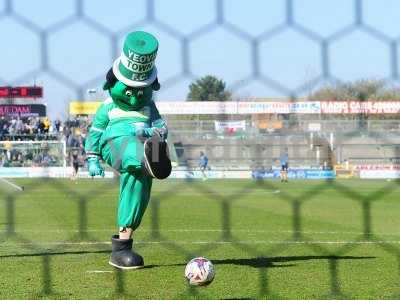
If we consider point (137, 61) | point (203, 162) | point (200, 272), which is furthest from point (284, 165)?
point (200, 272)

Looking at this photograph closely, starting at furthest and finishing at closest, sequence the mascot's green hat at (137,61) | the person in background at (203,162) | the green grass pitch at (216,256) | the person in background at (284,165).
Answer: the person in background at (284,165)
the person in background at (203,162)
the mascot's green hat at (137,61)
the green grass pitch at (216,256)

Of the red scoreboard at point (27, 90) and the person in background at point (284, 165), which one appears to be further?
the person in background at point (284, 165)

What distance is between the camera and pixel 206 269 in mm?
2916

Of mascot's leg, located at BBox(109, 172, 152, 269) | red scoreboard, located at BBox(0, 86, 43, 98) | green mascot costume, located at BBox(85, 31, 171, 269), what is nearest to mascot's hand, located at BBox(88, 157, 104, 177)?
green mascot costume, located at BBox(85, 31, 171, 269)

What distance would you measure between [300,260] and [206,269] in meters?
1.17

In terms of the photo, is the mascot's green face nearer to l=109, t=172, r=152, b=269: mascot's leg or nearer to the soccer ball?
l=109, t=172, r=152, b=269: mascot's leg

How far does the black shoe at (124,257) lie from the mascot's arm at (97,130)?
1.38 ft

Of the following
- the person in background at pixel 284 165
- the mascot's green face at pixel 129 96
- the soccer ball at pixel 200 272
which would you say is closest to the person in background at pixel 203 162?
the person in background at pixel 284 165

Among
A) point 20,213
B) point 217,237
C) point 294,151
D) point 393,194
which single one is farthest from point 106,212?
point 294,151

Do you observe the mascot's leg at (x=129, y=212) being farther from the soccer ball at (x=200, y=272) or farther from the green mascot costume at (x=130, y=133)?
the soccer ball at (x=200, y=272)

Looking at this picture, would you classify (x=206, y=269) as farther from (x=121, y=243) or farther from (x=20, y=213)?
(x=20, y=213)

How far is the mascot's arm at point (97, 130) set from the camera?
11.9 ft

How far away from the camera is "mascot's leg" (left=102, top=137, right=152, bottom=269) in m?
3.51

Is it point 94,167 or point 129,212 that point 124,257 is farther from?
point 94,167
